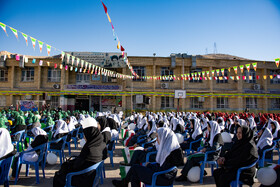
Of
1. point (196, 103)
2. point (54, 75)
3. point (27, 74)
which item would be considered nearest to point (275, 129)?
point (196, 103)

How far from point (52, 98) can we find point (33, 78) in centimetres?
321

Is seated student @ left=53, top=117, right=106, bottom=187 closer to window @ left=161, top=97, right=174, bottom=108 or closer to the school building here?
the school building

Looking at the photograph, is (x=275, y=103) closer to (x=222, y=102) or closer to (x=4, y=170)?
(x=222, y=102)

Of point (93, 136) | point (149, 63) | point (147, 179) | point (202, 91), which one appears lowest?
point (147, 179)

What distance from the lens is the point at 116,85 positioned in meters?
24.1

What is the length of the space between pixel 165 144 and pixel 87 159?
4.20ft

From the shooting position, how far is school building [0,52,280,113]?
79.6 ft

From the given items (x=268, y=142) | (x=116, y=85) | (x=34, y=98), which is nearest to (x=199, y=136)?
(x=268, y=142)

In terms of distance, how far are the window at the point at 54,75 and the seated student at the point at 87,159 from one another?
76.2ft

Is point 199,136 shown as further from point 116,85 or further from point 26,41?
point 116,85

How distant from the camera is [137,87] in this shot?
80.9 ft

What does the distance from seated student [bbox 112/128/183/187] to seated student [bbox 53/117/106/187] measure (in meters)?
0.61

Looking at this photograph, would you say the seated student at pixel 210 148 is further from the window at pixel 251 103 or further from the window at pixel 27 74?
the window at pixel 27 74

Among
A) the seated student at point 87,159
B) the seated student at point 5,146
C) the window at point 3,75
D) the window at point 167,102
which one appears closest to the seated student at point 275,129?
the seated student at point 87,159
